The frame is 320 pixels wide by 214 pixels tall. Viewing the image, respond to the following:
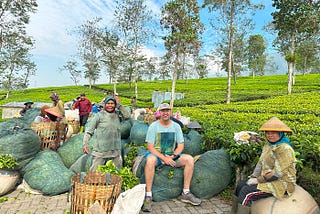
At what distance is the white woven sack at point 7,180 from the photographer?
167 inches

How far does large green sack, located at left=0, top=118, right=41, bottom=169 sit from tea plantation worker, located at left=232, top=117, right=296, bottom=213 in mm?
3544

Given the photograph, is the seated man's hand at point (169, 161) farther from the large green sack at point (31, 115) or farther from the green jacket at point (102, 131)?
the large green sack at point (31, 115)

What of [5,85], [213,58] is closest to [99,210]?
[5,85]

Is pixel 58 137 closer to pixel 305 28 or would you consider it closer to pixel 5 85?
pixel 305 28

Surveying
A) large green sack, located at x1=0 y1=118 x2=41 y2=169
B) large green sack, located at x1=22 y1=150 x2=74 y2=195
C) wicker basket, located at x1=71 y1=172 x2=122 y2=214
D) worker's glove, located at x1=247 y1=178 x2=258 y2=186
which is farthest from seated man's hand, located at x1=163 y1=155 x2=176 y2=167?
large green sack, located at x1=0 y1=118 x2=41 y2=169

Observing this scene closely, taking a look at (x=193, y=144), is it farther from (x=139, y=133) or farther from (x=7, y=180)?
(x=7, y=180)

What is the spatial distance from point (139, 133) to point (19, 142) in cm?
245

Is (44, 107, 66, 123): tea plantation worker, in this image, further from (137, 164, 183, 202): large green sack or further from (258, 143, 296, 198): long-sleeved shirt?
(258, 143, 296, 198): long-sleeved shirt

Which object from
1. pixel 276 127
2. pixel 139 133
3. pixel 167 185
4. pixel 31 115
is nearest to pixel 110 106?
pixel 167 185

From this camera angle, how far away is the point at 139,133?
6.09 m

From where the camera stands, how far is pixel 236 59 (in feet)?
166

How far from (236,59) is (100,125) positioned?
49574 millimetres

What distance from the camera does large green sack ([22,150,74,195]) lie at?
169 inches

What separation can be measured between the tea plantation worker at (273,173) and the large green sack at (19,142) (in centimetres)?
354
